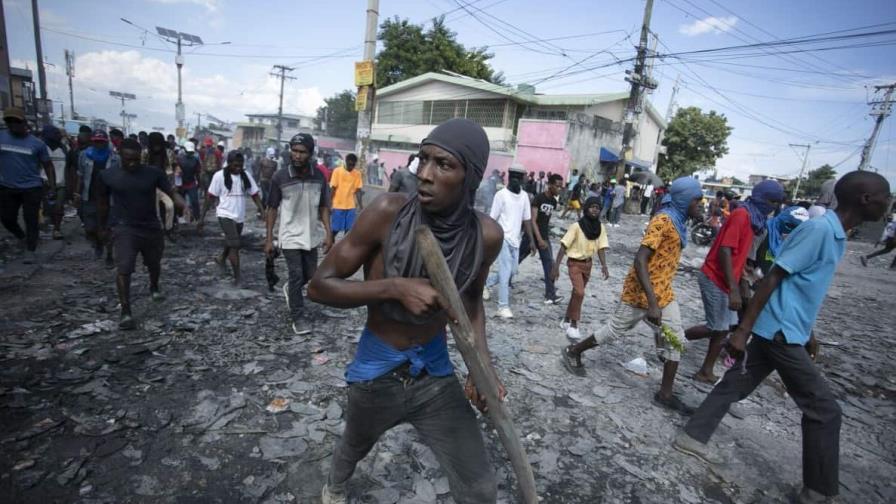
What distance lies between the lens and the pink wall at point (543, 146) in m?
22.1

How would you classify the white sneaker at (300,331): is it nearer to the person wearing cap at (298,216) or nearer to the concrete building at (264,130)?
the person wearing cap at (298,216)

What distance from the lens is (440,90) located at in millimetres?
27531

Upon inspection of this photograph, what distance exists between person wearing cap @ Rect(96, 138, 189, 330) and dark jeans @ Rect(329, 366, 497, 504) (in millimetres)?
3829


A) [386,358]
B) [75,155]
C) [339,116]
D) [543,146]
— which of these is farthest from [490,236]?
[339,116]

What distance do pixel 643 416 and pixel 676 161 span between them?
37946mm

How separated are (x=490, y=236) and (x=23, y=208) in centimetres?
752

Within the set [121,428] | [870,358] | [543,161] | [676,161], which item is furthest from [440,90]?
[121,428]

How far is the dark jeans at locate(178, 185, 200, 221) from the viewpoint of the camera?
899cm

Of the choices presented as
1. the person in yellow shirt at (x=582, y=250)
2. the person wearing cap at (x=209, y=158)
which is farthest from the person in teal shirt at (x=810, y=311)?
the person wearing cap at (x=209, y=158)

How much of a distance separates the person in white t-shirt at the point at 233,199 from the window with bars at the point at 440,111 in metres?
17.5

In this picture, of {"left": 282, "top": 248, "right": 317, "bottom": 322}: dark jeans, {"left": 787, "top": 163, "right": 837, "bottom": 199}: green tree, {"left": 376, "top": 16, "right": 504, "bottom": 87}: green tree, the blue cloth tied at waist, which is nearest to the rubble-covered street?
{"left": 282, "top": 248, "right": 317, "bottom": 322}: dark jeans

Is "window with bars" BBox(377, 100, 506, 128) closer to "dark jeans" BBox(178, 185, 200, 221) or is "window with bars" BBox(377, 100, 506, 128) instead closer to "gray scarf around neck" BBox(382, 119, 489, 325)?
"dark jeans" BBox(178, 185, 200, 221)

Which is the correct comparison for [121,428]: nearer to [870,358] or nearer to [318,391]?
[318,391]

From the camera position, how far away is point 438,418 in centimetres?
177
